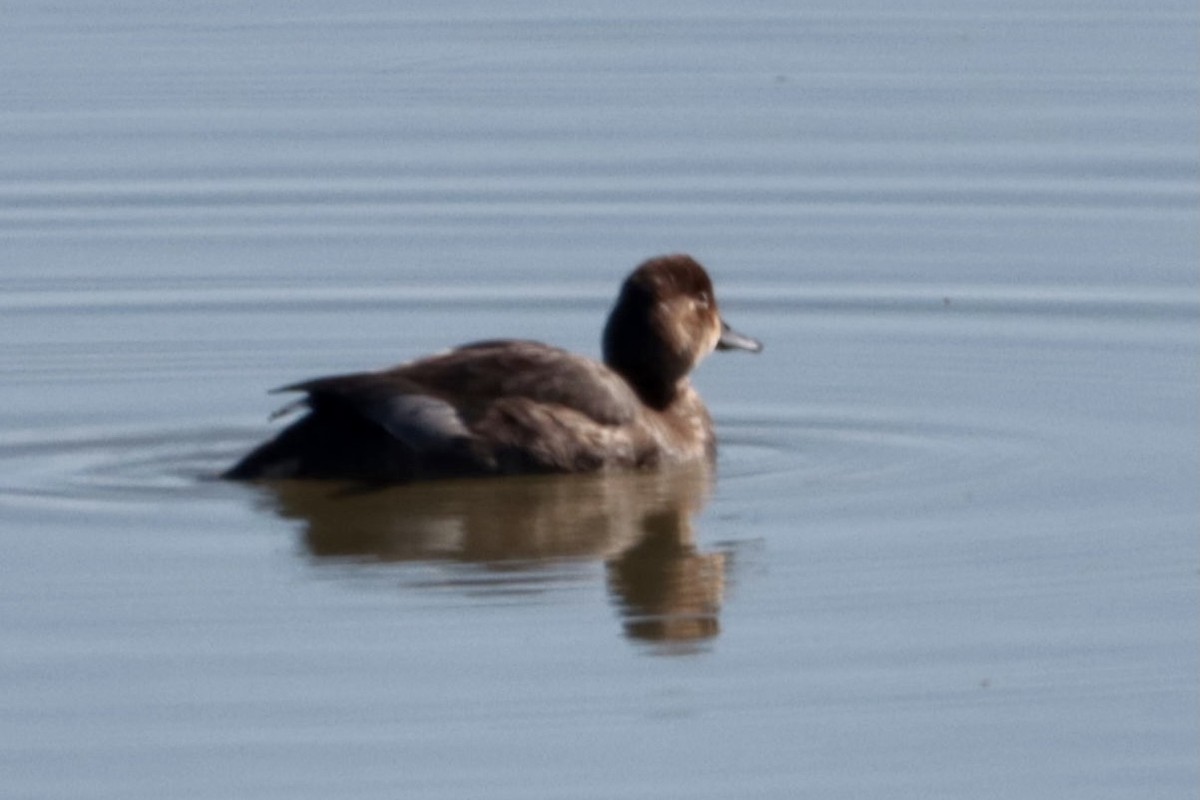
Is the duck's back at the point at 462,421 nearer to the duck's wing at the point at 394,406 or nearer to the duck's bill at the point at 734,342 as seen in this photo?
the duck's wing at the point at 394,406

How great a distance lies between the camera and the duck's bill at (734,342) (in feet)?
44.1

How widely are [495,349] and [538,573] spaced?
1.70 m

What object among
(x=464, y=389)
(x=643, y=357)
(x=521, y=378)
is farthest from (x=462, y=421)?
(x=643, y=357)

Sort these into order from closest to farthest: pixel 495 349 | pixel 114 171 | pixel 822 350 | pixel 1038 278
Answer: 1. pixel 495 349
2. pixel 822 350
3. pixel 1038 278
4. pixel 114 171

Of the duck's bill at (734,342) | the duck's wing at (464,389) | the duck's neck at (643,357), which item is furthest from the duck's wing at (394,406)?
the duck's bill at (734,342)

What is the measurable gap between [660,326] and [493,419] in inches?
40.0

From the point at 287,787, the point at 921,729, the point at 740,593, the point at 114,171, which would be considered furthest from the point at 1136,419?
the point at 114,171

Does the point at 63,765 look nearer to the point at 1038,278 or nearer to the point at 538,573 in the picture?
the point at 538,573

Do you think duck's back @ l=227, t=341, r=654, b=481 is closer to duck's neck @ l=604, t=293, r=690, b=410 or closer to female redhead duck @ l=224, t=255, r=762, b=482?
female redhead duck @ l=224, t=255, r=762, b=482

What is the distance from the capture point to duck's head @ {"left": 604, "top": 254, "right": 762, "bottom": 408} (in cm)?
1305

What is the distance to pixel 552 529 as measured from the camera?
11.7 meters

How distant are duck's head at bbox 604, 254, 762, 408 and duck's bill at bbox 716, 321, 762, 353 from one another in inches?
6.0

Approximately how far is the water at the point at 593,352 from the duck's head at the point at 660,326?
398mm

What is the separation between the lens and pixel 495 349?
12469 millimetres
